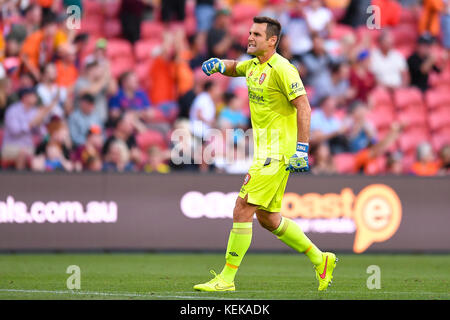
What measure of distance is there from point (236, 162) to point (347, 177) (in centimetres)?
184

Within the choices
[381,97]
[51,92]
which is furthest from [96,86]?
[381,97]

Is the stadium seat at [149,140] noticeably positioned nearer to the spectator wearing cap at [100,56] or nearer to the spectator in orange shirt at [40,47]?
the spectator wearing cap at [100,56]

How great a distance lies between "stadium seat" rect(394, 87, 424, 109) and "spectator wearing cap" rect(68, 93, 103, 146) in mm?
6422

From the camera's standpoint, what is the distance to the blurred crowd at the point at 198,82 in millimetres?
15117

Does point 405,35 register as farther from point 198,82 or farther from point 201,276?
point 201,276

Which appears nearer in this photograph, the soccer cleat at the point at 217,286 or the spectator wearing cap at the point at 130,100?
the soccer cleat at the point at 217,286

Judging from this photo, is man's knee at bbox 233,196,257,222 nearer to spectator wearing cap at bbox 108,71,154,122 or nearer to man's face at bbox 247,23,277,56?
man's face at bbox 247,23,277,56

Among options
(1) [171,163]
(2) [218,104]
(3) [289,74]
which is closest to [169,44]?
(2) [218,104]

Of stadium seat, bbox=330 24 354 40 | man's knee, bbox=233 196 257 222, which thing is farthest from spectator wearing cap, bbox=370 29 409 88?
man's knee, bbox=233 196 257 222

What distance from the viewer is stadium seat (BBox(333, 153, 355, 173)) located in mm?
16828

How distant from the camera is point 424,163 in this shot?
17.1 m

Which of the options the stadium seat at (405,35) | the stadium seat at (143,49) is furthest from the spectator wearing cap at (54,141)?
the stadium seat at (405,35)

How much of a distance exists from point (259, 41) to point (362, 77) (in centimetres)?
944

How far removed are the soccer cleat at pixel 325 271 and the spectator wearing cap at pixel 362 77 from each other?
29.6ft
